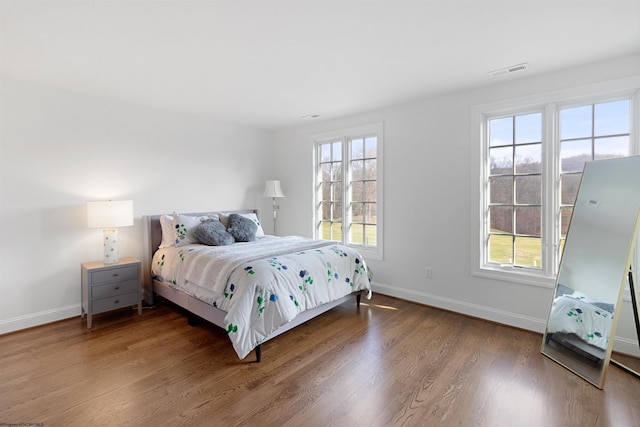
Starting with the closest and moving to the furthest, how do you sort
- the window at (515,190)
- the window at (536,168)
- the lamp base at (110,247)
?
1. the window at (536,168)
2. the window at (515,190)
3. the lamp base at (110,247)

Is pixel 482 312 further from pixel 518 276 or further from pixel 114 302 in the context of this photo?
pixel 114 302

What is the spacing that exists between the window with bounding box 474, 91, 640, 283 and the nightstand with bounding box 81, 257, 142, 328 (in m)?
3.72

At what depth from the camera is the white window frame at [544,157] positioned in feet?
8.46

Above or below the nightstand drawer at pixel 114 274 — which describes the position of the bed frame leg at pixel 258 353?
below

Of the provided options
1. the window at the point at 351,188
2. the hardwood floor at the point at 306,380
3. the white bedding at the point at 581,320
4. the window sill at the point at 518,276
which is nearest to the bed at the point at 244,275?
the hardwood floor at the point at 306,380

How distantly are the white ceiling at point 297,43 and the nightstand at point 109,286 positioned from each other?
6.07ft

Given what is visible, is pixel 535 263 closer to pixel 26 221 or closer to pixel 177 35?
pixel 177 35

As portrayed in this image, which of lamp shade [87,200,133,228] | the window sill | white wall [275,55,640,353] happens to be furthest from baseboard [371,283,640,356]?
lamp shade [87,200,133,228]

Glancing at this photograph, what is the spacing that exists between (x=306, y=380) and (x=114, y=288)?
7.73 feet

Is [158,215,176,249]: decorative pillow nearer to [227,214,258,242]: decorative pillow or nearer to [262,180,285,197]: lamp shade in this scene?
[227,214,258,242]: decorative pillow

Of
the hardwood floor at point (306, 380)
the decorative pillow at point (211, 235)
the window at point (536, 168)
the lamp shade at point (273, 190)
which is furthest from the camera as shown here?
the lamp shade at point (273, 190)

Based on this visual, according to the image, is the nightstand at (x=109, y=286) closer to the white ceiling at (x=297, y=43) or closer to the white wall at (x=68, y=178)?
the white wall at (x=68, y=178)

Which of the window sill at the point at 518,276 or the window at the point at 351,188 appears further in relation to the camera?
the window at the point at 351,188

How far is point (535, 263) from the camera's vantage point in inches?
119
